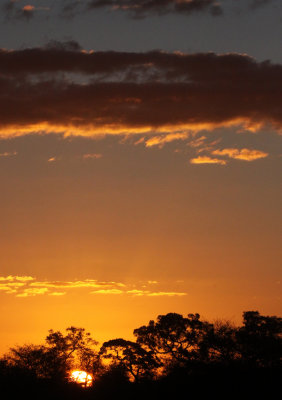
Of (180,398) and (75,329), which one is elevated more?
(75,329)

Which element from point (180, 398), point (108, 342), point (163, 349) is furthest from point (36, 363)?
point (180, 398)

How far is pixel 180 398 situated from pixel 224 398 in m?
5.41

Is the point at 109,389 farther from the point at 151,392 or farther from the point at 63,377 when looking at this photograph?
the point at 63,377

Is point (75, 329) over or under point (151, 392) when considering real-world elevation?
over

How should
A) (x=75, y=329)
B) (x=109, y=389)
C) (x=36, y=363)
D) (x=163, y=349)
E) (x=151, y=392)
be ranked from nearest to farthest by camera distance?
(x=151, y=392) → (x=109, y=389) → (x=163, y=349) → (x=36, y=363) → (x=75, y=329)

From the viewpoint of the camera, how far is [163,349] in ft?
417

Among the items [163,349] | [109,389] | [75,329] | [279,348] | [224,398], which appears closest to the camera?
[224,398]

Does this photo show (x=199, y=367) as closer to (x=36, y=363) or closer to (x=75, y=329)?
(x=36, y=363)

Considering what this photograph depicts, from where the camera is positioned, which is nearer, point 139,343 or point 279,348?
point 279,348

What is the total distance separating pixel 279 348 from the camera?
116 m

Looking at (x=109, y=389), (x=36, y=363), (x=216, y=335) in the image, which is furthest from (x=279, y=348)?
(x=36, y=363)

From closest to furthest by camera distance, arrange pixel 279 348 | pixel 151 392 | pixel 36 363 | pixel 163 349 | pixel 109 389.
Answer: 1. pixel 151 392
2. pixel 109 389
3. pixel 279 348
4. pixel 163 349
5. pixel 36 363

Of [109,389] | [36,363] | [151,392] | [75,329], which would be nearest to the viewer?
[151,392]

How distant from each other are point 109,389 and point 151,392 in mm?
10673
